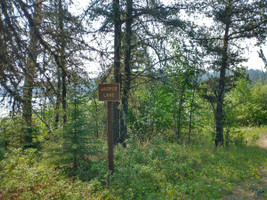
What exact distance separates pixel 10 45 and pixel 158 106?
8024mm

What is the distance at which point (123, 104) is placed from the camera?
29.1ft

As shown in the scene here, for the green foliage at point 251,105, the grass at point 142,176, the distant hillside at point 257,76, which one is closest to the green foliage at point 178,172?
the grass at point 142,176

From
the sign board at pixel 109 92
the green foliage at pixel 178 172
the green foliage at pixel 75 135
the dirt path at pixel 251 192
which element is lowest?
the dirt path at pixel 251 192

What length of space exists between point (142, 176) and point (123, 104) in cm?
336

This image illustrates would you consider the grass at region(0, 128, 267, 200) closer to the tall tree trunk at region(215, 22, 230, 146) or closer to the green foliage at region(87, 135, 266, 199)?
the green foliage at region(87, 135, 266, 199)

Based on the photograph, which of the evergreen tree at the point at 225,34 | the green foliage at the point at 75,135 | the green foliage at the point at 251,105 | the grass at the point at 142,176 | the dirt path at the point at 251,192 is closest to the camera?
the grass at the point at 142,176

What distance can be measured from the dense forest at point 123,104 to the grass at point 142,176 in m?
0.03

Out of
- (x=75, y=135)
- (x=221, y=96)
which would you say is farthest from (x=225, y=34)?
(x=75, y=135)

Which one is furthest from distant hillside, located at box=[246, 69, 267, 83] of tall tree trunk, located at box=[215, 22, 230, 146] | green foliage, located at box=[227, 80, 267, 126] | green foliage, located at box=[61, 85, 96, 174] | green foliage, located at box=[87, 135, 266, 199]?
green foliage, located at box=[61, 85, 96, 174]

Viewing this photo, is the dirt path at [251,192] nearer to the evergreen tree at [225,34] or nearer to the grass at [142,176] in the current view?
the grass at [142,176]

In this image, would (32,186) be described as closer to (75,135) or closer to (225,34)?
(75,135)

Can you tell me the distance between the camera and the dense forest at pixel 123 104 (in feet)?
15.0

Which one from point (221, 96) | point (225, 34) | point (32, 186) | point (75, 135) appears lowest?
point (32, 186)

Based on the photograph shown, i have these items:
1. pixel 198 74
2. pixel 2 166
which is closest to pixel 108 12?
pixel 198 74
